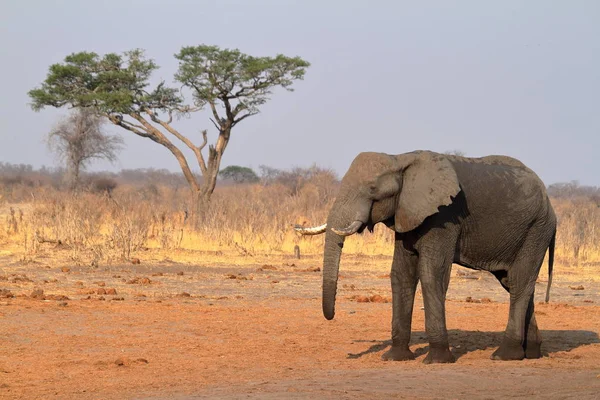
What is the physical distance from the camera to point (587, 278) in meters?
18.6

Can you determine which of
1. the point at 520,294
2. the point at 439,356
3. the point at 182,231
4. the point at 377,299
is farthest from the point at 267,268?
the point at 439,356

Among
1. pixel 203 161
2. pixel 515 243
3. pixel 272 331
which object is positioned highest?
pixel 203 161

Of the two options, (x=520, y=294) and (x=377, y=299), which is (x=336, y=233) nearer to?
(x=520, y=294)

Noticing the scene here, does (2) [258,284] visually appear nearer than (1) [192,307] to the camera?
No

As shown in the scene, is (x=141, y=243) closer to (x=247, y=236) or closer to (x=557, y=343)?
(x=247, y=236)

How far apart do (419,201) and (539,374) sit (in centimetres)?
178

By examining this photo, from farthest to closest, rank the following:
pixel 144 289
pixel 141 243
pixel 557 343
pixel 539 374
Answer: pixel 141 243 < pixel 144 289 < pixel 557 343 < pixel 539 374

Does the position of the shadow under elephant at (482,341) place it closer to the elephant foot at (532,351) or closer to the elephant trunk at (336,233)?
the elephant foot at (532,351)

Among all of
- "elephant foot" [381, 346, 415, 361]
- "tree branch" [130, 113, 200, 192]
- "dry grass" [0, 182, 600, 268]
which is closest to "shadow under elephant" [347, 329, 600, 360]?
"elephant foot" [381, 346, 415, 361]

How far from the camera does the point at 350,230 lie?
8.23 metres

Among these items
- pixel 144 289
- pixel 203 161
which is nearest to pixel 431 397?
pixel 144 289

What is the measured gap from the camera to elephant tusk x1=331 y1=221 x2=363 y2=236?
8211mm

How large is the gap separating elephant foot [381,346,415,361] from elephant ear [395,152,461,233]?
1.22m

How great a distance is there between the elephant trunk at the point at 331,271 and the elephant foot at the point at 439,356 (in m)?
1.14
